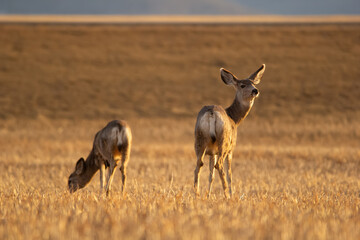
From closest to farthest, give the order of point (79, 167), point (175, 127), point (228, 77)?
1. point (228, 77)
2. point (79, 167)
3. point (175, 127)

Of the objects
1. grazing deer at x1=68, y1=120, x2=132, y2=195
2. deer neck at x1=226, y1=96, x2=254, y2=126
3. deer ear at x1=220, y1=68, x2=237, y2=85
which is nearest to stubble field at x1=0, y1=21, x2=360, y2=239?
grazing deer at x1=68, y1=120, x2=132, y2=195

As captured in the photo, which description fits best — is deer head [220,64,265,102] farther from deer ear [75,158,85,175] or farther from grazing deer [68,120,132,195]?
deer ear [75,158,85,175]

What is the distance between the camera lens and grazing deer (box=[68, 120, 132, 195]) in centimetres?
1145

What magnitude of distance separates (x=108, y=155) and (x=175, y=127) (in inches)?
782

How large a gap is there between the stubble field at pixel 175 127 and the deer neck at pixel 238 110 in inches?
64.3

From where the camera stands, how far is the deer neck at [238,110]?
11.1m

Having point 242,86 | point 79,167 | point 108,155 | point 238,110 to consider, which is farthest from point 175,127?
point 242,86

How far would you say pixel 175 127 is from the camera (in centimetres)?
3156

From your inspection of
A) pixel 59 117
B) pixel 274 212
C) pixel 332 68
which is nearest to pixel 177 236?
pixel 274 212

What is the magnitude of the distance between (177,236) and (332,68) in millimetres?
40791

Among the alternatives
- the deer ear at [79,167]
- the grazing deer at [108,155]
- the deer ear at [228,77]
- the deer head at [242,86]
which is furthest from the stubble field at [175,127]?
the deer ear at [228,77]

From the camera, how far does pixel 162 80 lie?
4272cm

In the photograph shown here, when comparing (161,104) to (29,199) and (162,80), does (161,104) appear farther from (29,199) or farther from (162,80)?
(29,199)

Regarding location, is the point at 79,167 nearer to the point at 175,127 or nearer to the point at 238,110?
the point at 238,110
